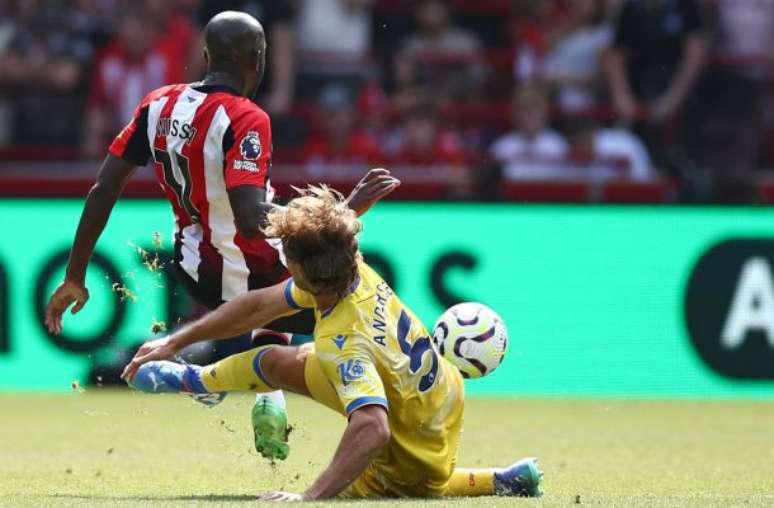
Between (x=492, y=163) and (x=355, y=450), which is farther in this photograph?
(x=492, y=163)

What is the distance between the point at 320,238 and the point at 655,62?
9.72 metres

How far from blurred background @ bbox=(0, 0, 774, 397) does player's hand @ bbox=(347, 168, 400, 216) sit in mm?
5439

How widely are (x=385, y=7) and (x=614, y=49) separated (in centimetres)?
263

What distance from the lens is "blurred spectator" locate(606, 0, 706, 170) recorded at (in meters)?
14.5

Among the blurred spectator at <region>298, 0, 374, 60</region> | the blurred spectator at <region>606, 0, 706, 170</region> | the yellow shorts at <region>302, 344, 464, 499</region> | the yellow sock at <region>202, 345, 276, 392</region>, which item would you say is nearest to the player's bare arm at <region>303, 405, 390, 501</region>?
the yellow shorts at <region>302, 344, 464, 499</region>

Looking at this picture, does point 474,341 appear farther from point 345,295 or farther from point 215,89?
point 215,89

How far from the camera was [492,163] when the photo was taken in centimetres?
1290

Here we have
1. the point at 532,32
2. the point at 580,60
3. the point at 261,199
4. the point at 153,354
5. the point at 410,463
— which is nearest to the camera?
the point at 410,463

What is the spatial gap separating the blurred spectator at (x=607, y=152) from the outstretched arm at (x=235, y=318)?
7.55 m

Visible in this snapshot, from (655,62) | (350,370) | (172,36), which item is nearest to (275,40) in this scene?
(172,36)

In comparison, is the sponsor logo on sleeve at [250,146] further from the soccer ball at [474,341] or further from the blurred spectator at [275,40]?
the blurred spectator at [275,40]

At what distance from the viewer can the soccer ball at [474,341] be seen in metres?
6.68

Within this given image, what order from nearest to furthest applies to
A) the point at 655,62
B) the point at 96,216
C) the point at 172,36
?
the point at 96,216, the point at 172,36, the point at 655,62

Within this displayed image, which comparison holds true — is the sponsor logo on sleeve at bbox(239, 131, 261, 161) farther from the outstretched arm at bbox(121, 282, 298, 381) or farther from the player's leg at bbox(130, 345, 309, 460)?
the player's leg at bbox(130, 345, 309, 460)
